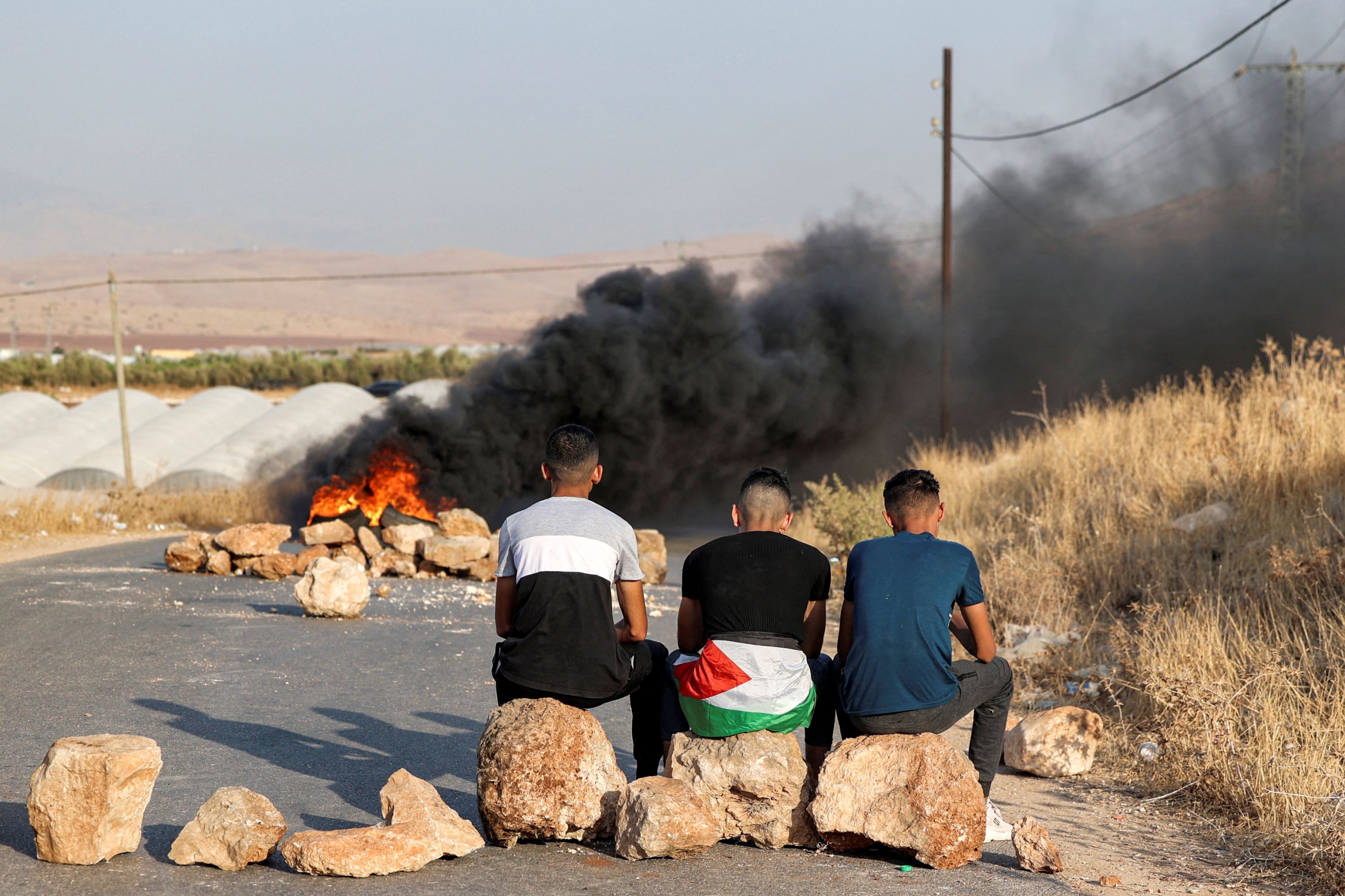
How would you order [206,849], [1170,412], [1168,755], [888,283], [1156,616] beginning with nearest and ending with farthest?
[206,849] < [1168,755] < [1156,616] < [1170,412] < [888,283]

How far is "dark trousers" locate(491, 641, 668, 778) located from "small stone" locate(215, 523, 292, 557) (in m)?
9.84

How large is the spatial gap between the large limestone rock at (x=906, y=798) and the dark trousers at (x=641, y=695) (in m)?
0.89

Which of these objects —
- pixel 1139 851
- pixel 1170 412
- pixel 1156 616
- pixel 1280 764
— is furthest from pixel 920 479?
pixel 1170 412

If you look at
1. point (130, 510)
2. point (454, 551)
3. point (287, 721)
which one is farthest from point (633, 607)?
point (130, 510)

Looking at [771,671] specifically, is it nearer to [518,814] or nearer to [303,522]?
[518,814]

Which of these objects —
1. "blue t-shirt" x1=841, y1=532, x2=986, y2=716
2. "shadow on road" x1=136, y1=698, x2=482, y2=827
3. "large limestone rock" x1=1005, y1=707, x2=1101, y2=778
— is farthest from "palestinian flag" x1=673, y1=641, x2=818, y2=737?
"large limestone rock" x1=1005, y1=707, x2=1101, y2=778

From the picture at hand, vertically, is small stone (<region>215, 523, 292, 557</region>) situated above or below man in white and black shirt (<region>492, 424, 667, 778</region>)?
below

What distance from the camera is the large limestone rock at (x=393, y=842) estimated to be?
441cm

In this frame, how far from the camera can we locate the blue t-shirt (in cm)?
469

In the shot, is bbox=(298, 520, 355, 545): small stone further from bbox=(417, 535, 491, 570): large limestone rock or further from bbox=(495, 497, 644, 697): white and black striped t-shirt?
bbox=(495, 497, 644, 697): white and black striped t-shirt

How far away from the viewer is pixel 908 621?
4.70 m

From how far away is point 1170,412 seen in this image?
577 inches

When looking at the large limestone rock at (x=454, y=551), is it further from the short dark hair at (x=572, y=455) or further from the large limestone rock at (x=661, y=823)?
the large limestone rock at (x=661, y=823)

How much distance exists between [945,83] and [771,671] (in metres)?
21.1
